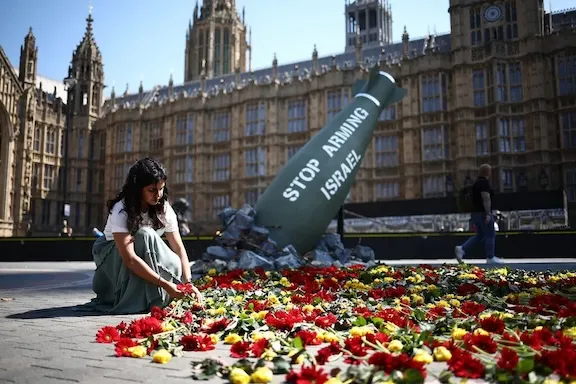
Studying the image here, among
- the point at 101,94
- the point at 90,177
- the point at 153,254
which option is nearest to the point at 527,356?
the point at 153,254

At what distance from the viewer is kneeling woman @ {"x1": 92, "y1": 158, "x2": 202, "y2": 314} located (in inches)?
148

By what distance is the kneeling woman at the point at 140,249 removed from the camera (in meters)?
3.76

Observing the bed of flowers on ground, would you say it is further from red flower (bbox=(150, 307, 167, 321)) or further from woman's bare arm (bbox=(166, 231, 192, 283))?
woman's bare arm (bbox=(166, 231, 192, 283))

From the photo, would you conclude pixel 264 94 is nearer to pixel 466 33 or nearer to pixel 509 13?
pixel 466 33

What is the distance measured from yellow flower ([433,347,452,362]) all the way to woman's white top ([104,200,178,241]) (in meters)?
2.52

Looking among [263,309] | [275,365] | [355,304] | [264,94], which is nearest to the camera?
[275,365]

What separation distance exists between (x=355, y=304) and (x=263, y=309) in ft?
3.14

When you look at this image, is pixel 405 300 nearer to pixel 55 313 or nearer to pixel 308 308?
pixel 308 308

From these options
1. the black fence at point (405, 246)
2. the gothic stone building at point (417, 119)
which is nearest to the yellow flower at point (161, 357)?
Answer: the black fence at point (405, 246)

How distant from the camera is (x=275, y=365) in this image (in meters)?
2.33

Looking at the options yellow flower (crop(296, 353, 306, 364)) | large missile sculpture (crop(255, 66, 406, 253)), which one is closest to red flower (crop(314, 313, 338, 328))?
yellow flower (crop(296, 353, 306, 364))

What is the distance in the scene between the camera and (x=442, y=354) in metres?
2.43

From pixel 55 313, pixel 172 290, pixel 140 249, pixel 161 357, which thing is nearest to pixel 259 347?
pixel 161 357

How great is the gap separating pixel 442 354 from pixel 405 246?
44.9 ft
